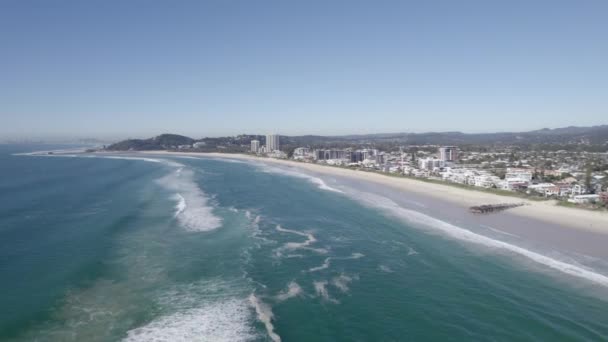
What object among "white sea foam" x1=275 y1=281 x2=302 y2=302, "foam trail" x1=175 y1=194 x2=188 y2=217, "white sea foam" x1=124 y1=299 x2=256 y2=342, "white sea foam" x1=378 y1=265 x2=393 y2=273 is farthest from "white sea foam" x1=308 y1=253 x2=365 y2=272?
"foam trail" x1=175 y1=194 x2=188 y2=217

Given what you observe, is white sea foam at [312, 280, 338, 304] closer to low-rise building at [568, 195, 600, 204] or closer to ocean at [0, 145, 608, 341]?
ocean at [0, 145, 608, 341]

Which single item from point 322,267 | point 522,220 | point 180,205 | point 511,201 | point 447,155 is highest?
point 447,155

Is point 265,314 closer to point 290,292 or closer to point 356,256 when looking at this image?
point 290,292

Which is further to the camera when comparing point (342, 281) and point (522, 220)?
point (522, 220)

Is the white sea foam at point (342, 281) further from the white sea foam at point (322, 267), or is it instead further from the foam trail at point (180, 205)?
the foam trail at point (180, 205)

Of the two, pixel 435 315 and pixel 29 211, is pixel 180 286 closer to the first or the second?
pixel 435 315

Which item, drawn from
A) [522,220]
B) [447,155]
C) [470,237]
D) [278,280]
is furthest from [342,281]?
[447,155]

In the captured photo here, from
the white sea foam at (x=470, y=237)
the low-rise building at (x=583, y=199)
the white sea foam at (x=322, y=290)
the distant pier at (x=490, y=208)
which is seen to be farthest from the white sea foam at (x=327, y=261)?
the low-rise building at (x=583, y=199)
